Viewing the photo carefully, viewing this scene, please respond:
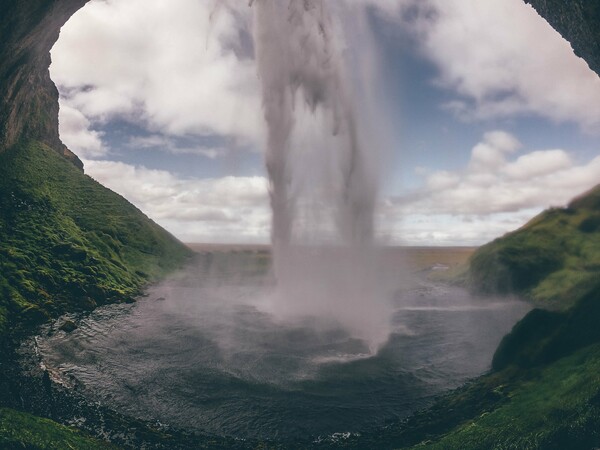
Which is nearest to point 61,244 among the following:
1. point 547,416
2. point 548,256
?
point 547,416

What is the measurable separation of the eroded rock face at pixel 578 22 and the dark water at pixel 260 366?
25.8 m

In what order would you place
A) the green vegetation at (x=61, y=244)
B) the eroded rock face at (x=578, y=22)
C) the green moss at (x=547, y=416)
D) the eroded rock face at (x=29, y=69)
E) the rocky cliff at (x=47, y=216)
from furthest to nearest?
1. the green vegetation at (x=61, y=244)
2. the rocky cliff at (x=47, y=216)
3. the eroded rock face at (x=29, y=69)
4. the eroded rock face at (x=578, y=22)
5. the green moss at (x=547, y=416)

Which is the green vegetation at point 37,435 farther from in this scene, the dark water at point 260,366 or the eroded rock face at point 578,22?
the eroded rock face at point 578,22

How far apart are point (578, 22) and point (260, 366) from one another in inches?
1385

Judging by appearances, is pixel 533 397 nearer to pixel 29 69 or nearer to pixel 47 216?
pixel 47 216

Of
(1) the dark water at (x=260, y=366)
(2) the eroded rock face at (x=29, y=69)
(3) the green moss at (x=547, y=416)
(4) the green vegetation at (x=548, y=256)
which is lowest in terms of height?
(1) the dark water at (x=260, y=366)

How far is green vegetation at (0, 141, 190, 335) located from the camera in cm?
3809

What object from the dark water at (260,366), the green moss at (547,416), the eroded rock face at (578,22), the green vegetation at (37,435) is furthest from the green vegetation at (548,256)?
the green vegetation at (37,435)

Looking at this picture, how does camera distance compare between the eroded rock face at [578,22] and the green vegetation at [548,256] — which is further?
the green vegetation at [548,256]

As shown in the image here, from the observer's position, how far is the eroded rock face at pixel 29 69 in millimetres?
29578

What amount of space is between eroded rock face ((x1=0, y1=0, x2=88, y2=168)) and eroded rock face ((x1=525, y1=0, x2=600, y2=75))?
4124 cm

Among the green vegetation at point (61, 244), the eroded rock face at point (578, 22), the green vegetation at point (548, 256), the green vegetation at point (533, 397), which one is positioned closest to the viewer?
the green vegetation at point (533, 397)

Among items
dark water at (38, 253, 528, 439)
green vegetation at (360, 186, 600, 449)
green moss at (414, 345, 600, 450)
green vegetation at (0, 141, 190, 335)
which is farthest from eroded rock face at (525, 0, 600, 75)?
green vegetation at (0, 141, 190, 335)

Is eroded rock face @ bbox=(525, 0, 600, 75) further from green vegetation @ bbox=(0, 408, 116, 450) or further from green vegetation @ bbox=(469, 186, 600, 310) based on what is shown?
green vegetation @ bbox=(0, 408, 116, 450)
